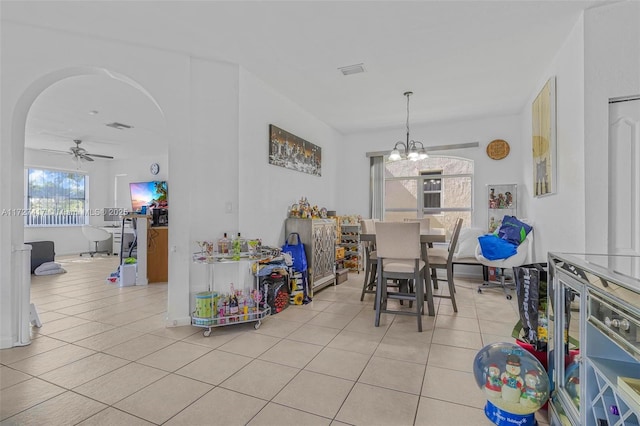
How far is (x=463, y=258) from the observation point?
16.9ft

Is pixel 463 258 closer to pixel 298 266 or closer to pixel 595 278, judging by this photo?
pixel 298 266

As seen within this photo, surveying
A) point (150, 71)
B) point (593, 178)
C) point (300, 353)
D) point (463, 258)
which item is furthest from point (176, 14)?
point (463, 258)

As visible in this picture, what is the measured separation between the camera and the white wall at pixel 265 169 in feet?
12.2

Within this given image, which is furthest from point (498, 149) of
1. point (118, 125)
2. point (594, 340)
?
point (118, 125)

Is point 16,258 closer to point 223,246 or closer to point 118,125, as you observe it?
point 223,246

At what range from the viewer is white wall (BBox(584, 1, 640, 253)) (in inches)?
99.4

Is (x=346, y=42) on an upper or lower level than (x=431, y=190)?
upper

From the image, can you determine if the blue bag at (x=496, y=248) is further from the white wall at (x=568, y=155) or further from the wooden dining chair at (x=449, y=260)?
the wooden dining chair at (x=449, y=260)

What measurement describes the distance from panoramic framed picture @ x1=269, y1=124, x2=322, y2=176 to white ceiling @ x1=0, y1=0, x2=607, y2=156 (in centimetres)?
62

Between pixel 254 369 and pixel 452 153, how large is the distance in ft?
17.2

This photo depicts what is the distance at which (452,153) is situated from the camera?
234 inches

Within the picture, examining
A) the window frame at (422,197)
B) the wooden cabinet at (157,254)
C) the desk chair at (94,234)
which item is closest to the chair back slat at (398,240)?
the window frame at (422,197)

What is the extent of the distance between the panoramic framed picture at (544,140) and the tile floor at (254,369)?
159 cm

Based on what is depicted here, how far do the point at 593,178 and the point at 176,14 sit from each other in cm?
376
